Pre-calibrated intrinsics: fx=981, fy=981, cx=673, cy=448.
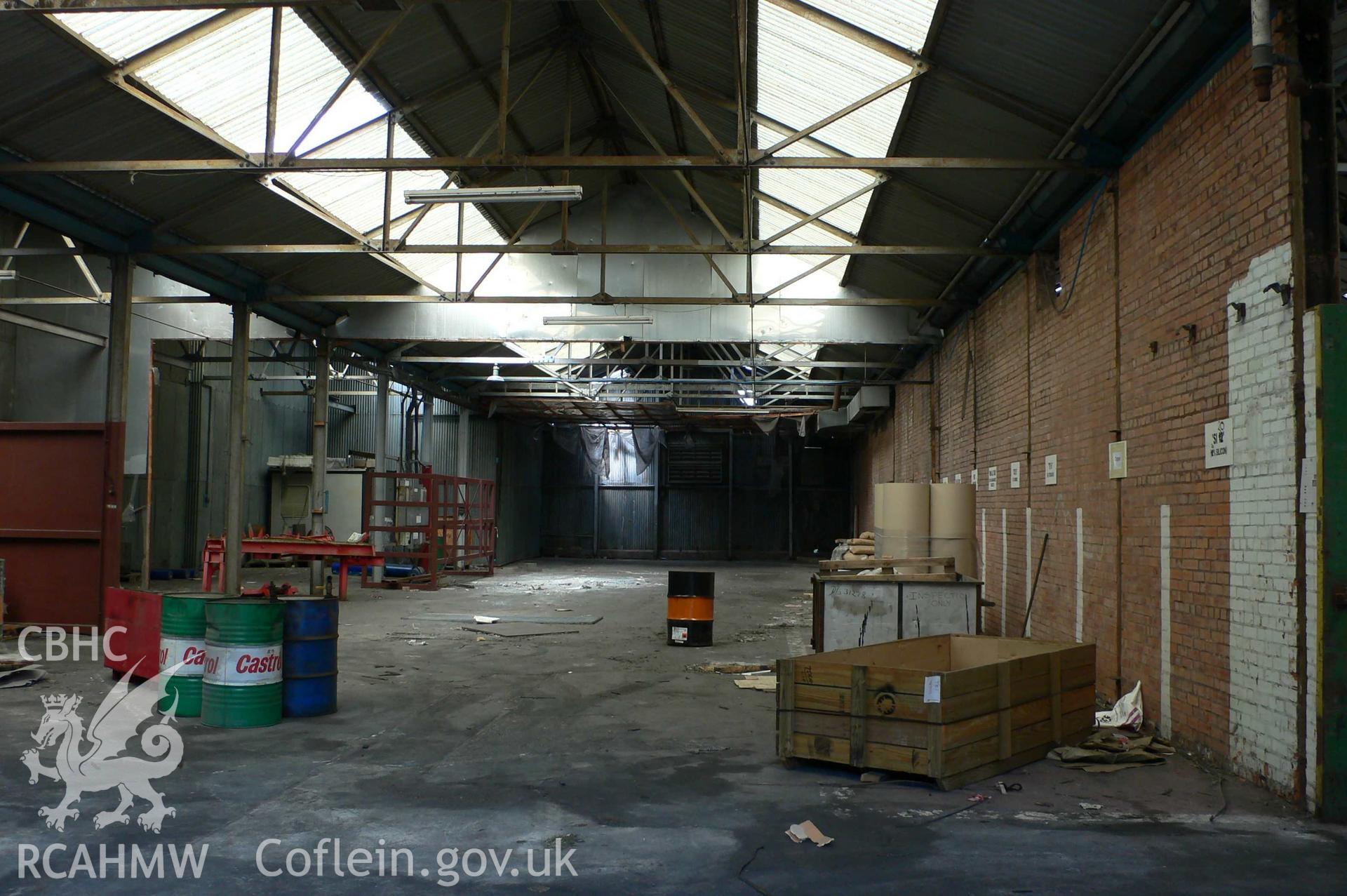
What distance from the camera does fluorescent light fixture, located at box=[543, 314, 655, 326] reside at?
16.2 m

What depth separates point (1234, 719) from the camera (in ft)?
21.5

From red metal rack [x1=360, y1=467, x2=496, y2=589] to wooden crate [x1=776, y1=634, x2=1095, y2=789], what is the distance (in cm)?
1480

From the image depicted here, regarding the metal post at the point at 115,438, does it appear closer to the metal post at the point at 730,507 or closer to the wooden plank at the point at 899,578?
the wooden plank at the point at 899,578

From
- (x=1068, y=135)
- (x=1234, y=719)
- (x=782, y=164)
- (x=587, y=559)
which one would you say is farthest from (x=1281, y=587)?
(x=587, y=559)

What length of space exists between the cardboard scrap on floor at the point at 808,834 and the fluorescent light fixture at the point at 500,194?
641 cm

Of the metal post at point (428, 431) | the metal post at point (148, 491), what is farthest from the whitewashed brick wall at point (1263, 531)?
the metal post at point (428, 431)

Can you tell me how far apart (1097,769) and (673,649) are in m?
6.88

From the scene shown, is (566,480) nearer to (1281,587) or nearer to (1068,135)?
(1068,135)

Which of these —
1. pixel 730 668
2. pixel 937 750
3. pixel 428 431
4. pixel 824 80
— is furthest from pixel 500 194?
pixel 428 431

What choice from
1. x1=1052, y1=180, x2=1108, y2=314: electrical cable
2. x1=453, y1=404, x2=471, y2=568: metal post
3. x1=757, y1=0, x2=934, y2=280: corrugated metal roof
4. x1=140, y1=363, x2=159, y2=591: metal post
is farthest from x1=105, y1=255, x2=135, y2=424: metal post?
x1=453, y1=404, x2=471, y2=568: metal post

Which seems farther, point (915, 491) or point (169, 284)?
point (169, 284)

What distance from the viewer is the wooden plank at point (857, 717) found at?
6.49 m

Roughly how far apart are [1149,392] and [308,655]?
7328 mm

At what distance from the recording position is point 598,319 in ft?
52.6
